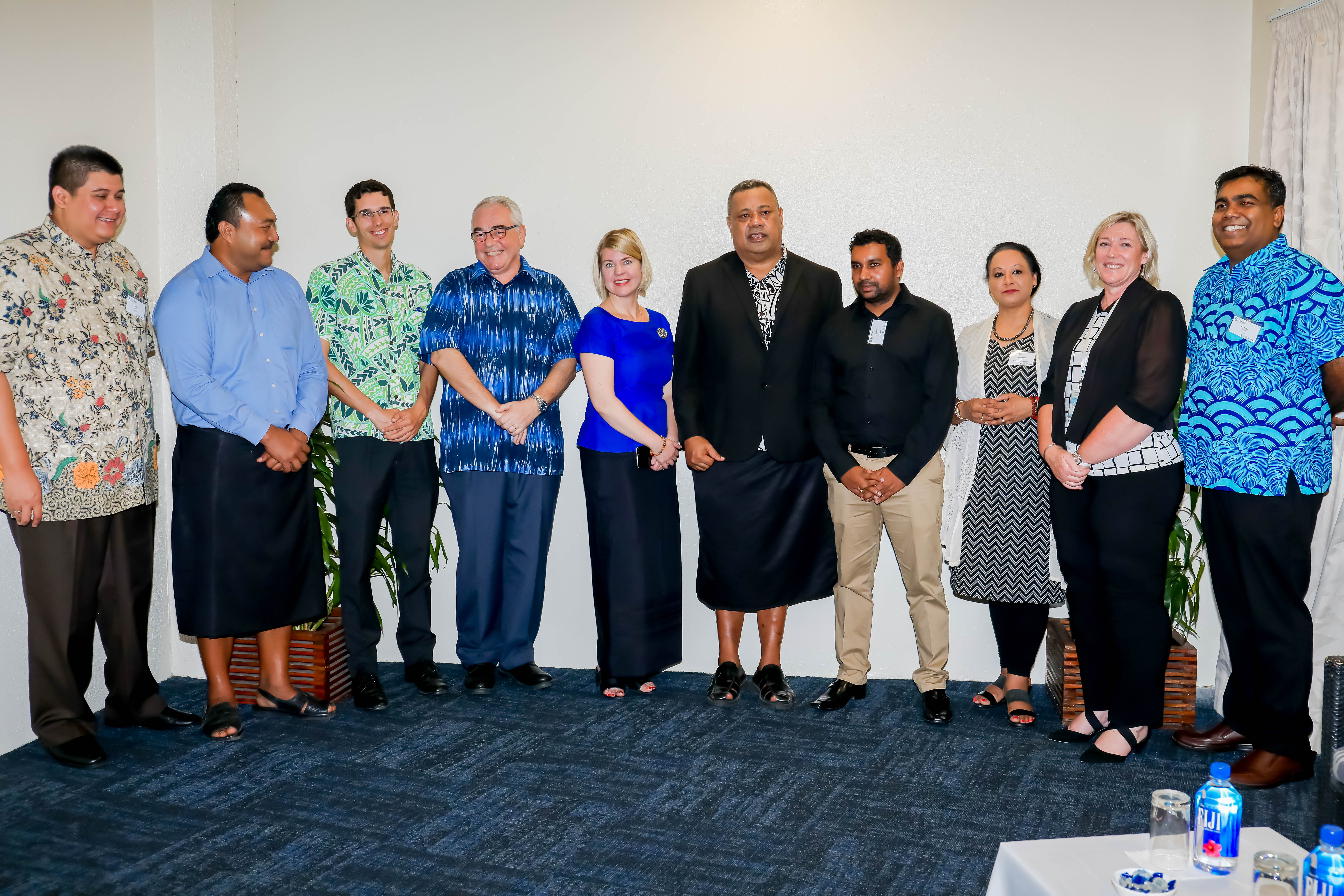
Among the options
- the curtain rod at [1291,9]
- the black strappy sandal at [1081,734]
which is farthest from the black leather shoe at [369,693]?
the curtain rod at [1291,9]

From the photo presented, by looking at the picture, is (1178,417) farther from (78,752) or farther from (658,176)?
(78,752)

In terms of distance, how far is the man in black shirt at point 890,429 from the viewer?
362cm

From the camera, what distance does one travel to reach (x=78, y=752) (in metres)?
3.19

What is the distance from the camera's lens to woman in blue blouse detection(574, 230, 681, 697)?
387 cm

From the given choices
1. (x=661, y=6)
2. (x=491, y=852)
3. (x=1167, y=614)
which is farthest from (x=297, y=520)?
(x=1167, y=614)

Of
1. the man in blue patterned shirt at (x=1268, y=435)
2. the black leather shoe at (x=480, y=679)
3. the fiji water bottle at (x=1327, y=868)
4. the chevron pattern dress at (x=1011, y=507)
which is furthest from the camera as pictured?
the black leather shoe at (x=480, y=679)

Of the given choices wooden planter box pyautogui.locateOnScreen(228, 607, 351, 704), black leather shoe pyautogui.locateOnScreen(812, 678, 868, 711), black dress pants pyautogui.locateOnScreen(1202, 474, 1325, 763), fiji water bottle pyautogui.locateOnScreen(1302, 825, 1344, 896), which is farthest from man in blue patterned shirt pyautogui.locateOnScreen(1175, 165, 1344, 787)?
wooden planter box pyautogui.locateOnScreen(228, 607, 351, 704)

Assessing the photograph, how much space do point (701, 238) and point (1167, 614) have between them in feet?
7.70

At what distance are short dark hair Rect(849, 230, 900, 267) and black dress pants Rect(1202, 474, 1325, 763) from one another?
134 cm

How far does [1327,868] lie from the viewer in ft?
4.75

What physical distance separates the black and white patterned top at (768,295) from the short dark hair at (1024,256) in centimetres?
77

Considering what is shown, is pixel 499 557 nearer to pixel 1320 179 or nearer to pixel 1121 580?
pixel 1121 580

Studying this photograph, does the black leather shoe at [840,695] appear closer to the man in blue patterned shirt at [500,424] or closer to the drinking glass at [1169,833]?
the man in blue patterned shirt at [500,424]

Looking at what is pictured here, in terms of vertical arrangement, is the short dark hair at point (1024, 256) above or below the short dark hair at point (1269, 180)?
below
